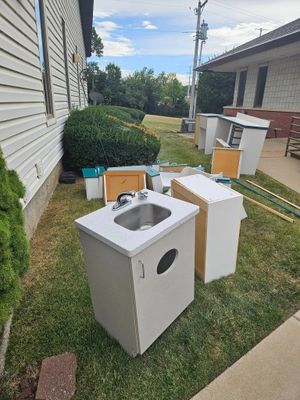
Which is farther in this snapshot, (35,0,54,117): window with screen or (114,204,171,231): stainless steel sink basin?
(35,0,54,117): window with screen

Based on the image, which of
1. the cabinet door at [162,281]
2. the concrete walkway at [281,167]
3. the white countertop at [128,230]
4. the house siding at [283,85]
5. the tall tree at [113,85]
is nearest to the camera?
the white countertop at [128,230]

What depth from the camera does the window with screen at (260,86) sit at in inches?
419

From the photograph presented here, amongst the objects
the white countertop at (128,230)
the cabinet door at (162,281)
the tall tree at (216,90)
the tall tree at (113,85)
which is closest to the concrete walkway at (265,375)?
the cabinet door at (162,281)

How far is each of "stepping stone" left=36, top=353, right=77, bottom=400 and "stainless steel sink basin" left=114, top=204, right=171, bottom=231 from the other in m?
0.90

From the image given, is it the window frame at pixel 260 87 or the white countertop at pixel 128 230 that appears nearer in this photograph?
the white countertop at pixel 128 230

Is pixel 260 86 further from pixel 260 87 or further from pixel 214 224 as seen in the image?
pixel 214 224

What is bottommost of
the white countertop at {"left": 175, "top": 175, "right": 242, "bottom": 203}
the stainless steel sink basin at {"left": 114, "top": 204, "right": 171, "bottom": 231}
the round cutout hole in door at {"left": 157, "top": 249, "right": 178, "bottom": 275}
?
the round cutout hole in door at {"left": 157, "top": 249, "right": 178, "bottom": 275}

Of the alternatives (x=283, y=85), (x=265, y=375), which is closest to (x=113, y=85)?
(x=283, y=85)

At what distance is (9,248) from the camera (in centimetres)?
123

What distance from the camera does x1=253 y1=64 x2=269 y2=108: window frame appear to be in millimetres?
10602

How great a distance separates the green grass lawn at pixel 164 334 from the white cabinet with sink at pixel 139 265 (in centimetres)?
13

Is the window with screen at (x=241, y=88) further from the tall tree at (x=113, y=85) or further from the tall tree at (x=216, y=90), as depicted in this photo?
the tall tree at (x=113, y=85)

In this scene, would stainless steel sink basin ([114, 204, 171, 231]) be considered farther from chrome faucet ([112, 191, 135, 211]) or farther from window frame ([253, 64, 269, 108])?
window frame ([253, 64, 269, 108])

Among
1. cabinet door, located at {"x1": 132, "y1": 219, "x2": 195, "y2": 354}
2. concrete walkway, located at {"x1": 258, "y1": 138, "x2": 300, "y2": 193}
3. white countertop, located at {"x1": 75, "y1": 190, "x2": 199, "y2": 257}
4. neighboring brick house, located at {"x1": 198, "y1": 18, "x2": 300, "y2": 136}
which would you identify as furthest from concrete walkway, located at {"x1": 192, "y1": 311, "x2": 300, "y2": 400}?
neighboring brick house, located at {"x1": 198, "y1": 18, "x2": 300, "y2": 136}
